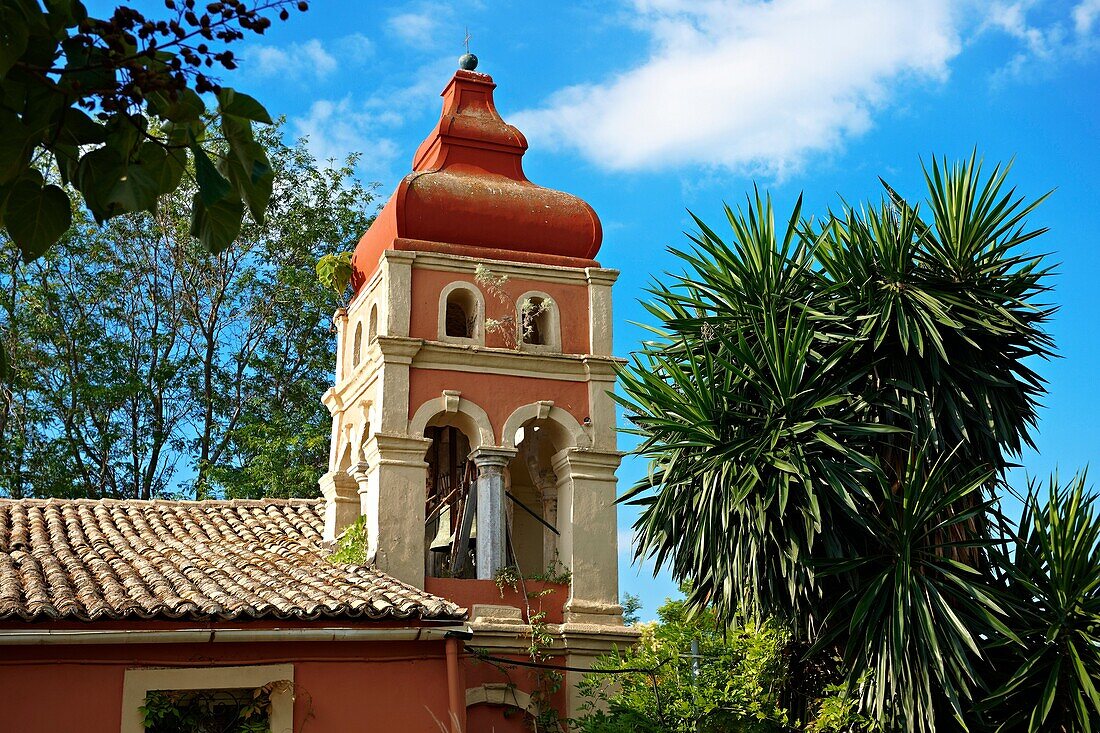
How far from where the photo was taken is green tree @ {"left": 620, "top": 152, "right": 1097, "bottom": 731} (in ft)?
39.4

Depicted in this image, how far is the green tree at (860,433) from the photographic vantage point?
39.4 ft

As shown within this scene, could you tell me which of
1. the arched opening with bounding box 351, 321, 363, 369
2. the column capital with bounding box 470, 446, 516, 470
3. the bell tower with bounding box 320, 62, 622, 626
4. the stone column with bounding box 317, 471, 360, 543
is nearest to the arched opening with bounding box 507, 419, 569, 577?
the bell tower with bounding box 320, 62, 622, 626

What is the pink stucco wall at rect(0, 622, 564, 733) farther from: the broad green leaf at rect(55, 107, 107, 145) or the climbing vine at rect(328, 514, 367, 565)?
the broad green leaf at rect(55, 107, 107, 145)

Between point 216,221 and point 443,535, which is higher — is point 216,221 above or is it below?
below

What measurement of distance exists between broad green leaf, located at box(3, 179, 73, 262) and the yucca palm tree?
8539 mm

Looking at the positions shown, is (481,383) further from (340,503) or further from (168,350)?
(168,350)

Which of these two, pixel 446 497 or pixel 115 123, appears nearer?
pixel 115 123

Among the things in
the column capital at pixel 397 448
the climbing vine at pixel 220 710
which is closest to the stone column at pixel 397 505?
the column capital at pixel 397 448

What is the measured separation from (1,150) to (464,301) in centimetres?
1138

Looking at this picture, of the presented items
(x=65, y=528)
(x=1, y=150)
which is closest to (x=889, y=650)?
(x=65, y=528)

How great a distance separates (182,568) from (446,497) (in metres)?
3.65

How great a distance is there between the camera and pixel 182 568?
1299 centimetres

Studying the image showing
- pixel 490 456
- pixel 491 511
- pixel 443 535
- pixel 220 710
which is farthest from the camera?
pixel 443 535

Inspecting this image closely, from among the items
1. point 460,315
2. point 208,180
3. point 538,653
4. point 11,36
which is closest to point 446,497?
point 460,315
